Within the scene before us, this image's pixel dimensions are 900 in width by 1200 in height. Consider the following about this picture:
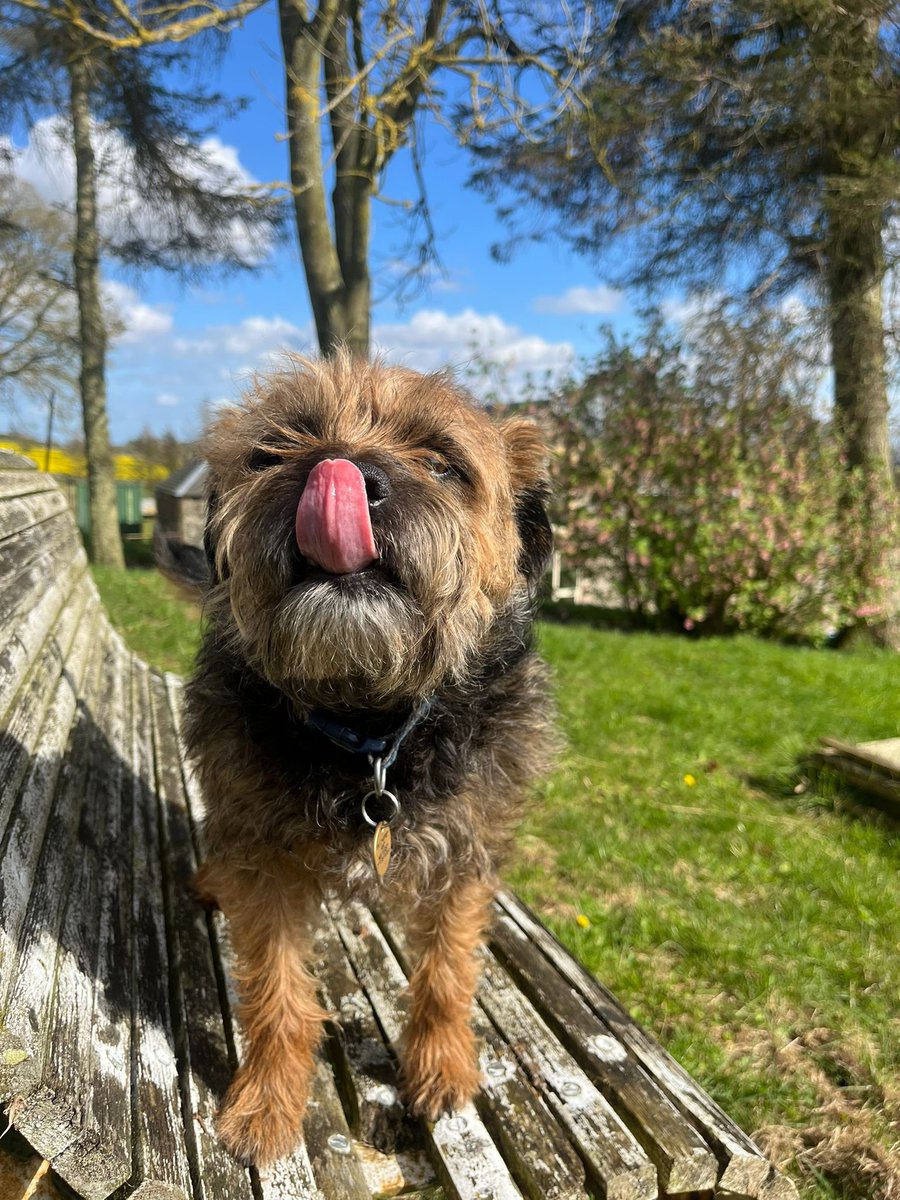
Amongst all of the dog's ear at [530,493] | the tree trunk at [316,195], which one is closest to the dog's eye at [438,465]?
the dog's ear at [530,493]

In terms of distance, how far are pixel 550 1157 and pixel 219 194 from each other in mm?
10926

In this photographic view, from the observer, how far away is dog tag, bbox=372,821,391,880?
1.74 m

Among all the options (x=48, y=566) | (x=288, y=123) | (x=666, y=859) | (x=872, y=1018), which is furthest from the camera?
(x=288, y=123)

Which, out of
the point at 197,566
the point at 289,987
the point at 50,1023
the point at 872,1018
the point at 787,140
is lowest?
the point at 872,1018

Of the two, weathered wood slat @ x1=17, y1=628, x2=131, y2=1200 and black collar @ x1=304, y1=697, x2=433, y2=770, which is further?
black collar @ x1=304, y1=697, x2=433, y2=770

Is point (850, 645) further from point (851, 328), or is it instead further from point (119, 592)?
point (119, 592)

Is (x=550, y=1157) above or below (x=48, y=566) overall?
below

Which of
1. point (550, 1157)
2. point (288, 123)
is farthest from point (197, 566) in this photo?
point (288, 123)

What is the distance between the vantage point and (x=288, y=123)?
7.48m

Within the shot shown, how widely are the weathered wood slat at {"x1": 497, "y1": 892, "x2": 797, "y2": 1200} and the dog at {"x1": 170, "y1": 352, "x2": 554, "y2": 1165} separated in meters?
0.38

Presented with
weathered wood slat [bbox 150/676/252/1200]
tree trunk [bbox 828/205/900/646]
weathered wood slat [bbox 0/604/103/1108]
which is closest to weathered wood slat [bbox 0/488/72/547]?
weathered wood slat [bbox 0/604/103/1108]

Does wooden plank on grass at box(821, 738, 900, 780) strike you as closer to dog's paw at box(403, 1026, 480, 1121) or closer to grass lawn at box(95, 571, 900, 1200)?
grass lawn at box(95, 571, 900, 1200)

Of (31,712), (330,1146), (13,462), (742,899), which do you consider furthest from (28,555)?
(742,899)

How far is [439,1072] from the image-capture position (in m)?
1.86
